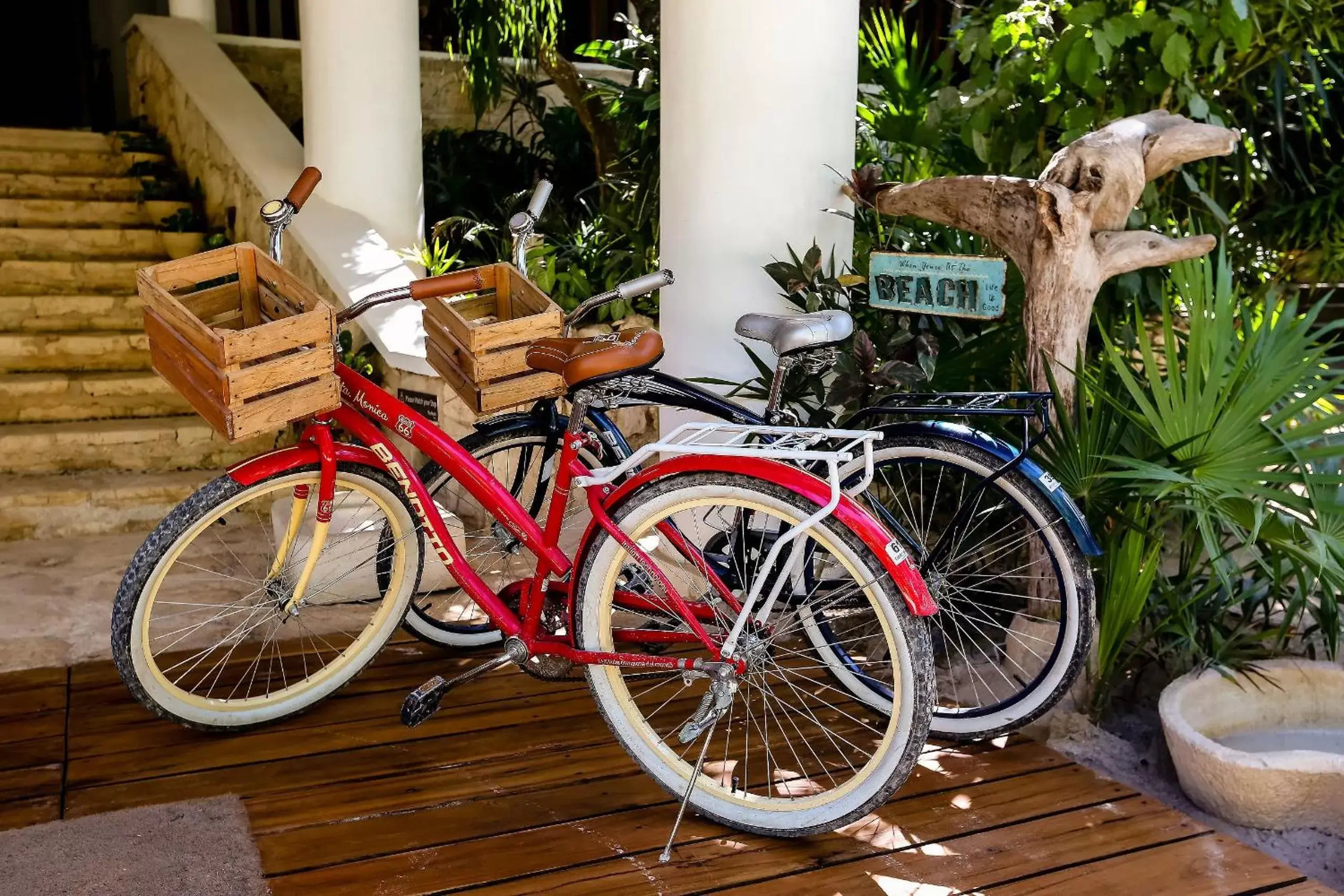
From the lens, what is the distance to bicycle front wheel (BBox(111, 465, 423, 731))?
8.90 ft

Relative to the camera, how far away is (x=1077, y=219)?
2805 mm

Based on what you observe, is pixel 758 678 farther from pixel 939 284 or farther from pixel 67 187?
pixel 67 187

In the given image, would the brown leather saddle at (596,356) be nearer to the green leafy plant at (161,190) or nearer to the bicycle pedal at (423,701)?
the bicycle pedal at (423,701)

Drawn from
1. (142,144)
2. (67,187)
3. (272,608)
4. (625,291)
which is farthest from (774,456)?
(142,144)

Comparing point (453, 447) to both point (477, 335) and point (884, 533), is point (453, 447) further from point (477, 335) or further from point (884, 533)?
point (884, 533)

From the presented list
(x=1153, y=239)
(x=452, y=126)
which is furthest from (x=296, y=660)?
(x=452, y=126)

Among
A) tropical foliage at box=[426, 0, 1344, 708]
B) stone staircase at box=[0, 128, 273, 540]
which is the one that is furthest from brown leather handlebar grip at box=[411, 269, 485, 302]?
stone staircase at box=[0, 128, 273, 540]

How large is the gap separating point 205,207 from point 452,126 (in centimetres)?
157

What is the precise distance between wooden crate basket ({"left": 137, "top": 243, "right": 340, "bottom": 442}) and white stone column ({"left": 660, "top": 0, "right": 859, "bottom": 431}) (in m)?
1.16

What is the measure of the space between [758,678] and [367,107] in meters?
3.51

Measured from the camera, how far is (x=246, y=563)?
4137 millimetres

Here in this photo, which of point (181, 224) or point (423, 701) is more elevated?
point (181, 224)

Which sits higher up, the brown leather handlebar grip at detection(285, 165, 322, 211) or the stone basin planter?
the brown leather handlebar grip at detection(285, 165, 322, 211)

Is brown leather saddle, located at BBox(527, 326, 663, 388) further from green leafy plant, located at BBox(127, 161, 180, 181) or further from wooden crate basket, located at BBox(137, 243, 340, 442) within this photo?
green leafy plant, located at BBox(127, 161, 180, 181)
